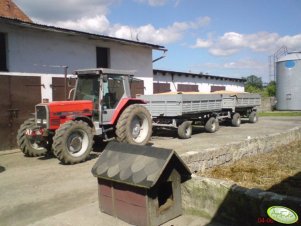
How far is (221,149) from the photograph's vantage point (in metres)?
7.66

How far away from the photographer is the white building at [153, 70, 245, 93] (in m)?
19.2

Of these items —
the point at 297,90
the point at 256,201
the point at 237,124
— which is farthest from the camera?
the point at 297,90

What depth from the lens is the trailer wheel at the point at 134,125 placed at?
9711 mm

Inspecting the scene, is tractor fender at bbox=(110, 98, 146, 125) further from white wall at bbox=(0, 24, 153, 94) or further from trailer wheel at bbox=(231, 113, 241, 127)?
trailer wheel at bbox=(231, 113, 241, 127)

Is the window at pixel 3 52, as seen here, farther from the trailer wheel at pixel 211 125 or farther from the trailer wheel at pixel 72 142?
the trailer wheel at pixel 211 125

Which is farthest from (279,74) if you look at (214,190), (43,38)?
(214,190)

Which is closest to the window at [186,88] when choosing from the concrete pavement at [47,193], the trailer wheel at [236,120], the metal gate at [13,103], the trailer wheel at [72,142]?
the trailer wheel at [236,120]

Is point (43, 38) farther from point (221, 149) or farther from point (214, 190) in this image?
point (214, 190)

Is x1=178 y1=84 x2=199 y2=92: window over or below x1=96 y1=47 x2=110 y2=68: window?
below

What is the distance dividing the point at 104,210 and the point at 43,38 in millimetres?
8905

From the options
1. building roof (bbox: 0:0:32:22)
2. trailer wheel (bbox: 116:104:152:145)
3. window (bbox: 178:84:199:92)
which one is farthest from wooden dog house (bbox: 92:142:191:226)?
window (bbox: 178:84:199:92)

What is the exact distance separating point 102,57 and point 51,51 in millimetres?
2748

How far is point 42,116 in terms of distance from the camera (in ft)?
29.7

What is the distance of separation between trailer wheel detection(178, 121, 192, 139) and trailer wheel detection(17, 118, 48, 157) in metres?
4.98
